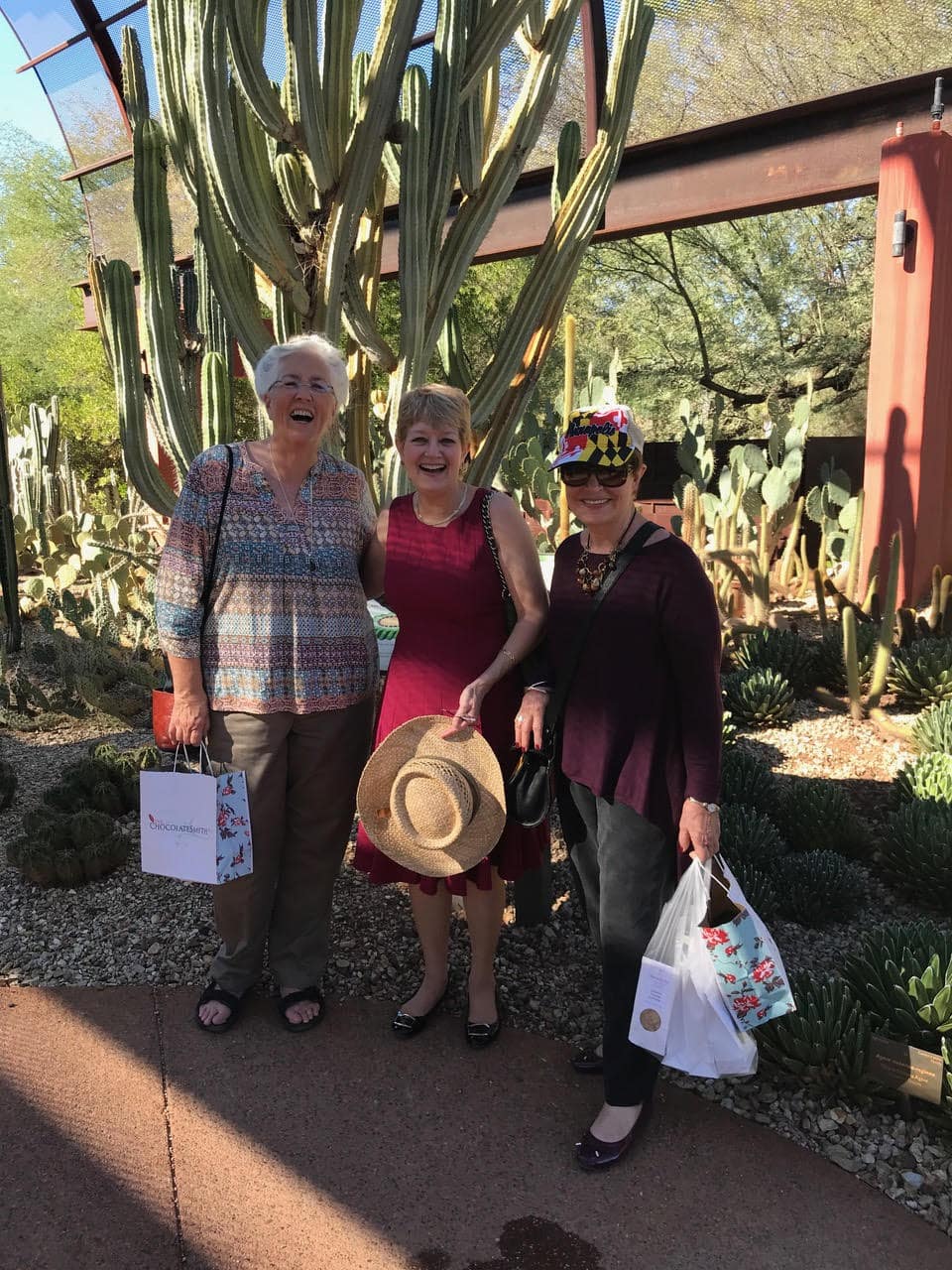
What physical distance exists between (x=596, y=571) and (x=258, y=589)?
876 mm

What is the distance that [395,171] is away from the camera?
4.50 metres

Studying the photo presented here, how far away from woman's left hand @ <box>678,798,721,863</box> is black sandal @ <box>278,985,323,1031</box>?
4.13ft

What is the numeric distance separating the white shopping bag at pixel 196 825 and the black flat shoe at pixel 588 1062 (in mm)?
998

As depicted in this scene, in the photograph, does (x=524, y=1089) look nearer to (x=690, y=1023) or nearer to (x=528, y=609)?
(x=690, y=1023)

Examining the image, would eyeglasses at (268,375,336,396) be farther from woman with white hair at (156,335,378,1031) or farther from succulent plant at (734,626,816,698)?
succulent plant at (734,626,816,698)

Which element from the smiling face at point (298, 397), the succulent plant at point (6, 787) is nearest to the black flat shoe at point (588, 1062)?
the smiling face at point (298, 397)

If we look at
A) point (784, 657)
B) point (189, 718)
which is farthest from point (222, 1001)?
point (784, 657)

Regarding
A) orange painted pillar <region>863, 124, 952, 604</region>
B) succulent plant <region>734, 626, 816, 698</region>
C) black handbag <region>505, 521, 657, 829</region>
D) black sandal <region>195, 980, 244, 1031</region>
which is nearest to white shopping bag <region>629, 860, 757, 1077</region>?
black handbag <region>505, 521, 657, 829</region>

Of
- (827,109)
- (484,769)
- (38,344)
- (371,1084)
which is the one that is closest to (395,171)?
(827,109)

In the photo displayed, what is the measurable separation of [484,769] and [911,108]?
5.31 m

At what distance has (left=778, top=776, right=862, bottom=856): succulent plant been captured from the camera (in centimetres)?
358

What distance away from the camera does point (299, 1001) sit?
9.05 feet

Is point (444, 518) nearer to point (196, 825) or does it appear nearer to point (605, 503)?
point (605, 503)

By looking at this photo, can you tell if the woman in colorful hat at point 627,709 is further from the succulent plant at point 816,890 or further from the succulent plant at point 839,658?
the succulent plant at point 839,658
